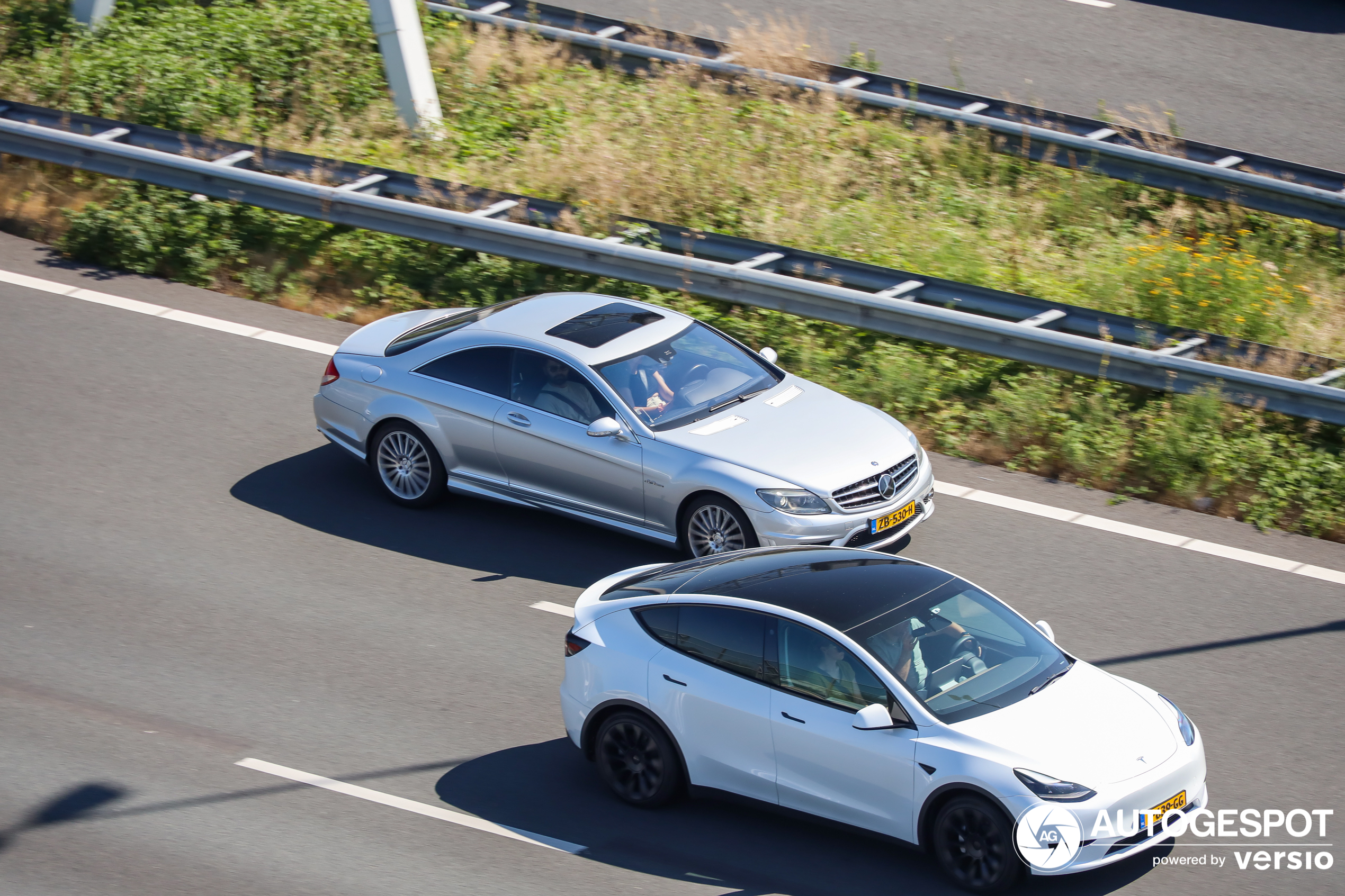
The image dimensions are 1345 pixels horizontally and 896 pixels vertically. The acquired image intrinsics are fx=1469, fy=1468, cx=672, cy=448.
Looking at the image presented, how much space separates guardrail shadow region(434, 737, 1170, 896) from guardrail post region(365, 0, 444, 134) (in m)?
10.2

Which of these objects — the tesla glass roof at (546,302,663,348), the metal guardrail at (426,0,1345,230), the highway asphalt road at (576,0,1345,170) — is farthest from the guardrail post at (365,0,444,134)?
the tesla glass roof at (546,302,663,348)

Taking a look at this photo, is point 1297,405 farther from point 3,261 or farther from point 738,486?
point 3,261

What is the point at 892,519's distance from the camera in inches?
388

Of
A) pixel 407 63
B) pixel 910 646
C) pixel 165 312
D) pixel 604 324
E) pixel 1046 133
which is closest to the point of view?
pixel 910 646

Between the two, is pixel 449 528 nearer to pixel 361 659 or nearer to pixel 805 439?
pixel 361 659

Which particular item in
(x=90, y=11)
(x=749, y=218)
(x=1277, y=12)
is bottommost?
(x=749, y=218)

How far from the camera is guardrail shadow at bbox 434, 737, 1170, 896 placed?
6973 millimetres

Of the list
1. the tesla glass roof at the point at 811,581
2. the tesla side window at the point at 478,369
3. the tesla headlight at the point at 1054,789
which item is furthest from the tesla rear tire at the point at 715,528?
the tesla headlight at the point at 1054,789

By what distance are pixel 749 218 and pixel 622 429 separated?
563 centimetres

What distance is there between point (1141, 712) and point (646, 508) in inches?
153

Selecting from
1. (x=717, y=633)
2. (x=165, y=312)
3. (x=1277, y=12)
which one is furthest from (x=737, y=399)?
(x=1277, y=12)

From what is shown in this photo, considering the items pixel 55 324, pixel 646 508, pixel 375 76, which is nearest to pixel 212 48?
pixel 375 76

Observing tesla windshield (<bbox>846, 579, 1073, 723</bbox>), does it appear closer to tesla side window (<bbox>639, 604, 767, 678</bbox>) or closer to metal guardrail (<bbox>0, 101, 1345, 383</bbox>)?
tesla side window (<bbox>639, 604, 767, 678</bbox>)

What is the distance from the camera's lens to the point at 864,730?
6.92 metres
